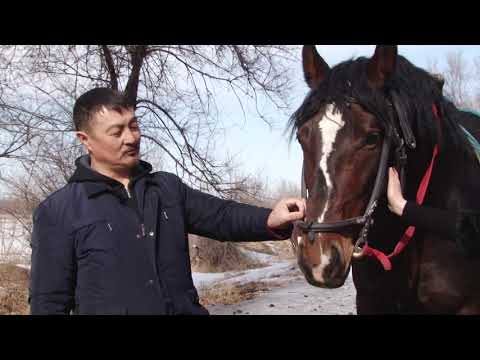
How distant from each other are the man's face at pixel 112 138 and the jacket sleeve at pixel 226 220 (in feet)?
1.19

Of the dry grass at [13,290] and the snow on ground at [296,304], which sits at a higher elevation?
the dry grass at [13,290]

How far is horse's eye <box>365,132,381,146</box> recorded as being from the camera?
2.02 meters

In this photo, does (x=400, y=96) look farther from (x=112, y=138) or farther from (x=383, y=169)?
(x=112, y=138)

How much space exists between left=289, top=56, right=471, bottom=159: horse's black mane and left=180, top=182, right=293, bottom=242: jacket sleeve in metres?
0.51

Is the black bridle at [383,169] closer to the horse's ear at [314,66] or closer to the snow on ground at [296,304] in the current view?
the horse's ear at [314,66]

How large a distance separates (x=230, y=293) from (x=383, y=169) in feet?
17.9

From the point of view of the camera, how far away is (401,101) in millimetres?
2213

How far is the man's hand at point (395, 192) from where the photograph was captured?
2.12 meters

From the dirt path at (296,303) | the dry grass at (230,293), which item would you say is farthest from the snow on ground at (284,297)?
the dry grass at (230,293)

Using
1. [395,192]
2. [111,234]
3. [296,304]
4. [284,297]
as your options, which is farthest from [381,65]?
[284,297]

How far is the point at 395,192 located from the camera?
7.01 feet

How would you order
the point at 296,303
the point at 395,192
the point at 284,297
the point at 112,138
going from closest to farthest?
the point at 112,138 → the point at 395,192 → the point at 296,303 → the point at 284,297

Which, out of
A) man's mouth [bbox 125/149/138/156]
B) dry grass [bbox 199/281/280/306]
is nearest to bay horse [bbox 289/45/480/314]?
man's mouth [bbox 125/149/138/156]

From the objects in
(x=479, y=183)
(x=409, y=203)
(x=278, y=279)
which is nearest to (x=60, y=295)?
(x=409, y=203)
